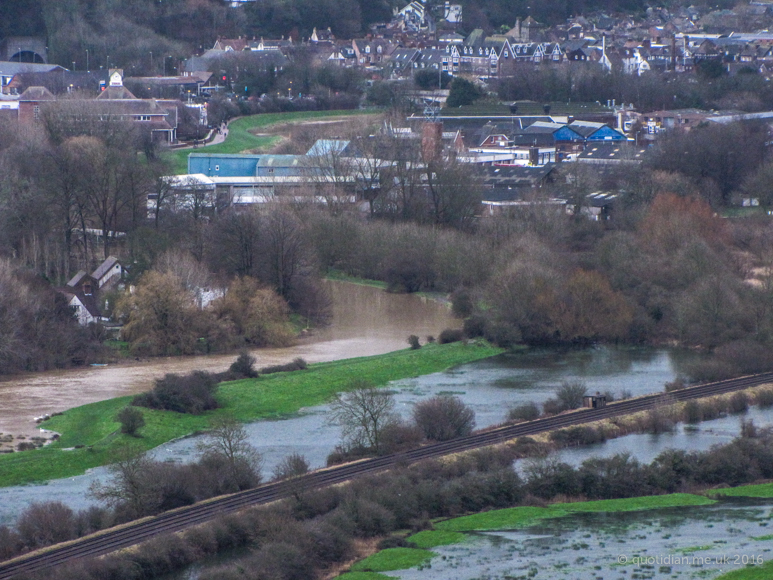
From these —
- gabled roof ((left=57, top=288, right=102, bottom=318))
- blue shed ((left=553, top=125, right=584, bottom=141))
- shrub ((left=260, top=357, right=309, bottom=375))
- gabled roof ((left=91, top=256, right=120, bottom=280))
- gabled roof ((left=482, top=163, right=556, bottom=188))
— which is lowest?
shrub ((left=260, top=357, right=309, bottom=375))

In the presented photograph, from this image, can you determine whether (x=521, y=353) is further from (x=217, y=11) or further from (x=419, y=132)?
(x=217, y=11)

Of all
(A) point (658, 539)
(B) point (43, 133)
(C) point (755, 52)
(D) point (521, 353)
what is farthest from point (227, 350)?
(C) point (755, 52)

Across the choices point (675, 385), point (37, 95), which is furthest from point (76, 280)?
point (37, 95)

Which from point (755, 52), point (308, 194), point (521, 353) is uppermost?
point (755, 52)

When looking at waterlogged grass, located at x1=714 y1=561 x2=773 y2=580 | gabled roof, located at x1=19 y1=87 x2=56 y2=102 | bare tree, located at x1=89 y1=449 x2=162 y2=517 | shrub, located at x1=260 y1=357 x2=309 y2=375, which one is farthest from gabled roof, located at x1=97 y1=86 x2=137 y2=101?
waterlogged grass, located at x1=714 y1=561 x2=773 y2=580

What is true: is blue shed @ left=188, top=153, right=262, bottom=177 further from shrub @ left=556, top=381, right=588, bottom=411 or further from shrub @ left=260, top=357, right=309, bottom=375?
shrub @ left=556, top=381, right=588, bottom=411

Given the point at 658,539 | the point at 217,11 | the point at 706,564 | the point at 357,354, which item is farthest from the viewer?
the point at 217,11

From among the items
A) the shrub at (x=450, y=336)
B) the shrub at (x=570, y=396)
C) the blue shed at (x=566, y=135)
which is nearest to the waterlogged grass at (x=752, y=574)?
the shrub at (x=570, y=396)
